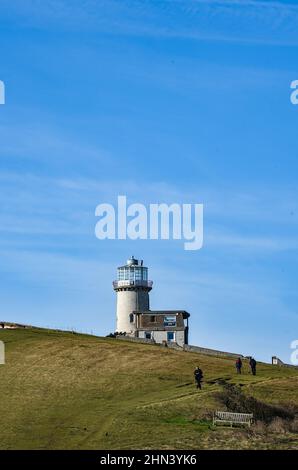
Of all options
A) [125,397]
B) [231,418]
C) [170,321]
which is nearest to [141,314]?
[170,321]

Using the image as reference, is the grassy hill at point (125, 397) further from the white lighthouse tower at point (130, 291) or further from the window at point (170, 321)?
the white lighthouse tower at point (130, 291)

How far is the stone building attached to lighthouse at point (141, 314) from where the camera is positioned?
13200 cm

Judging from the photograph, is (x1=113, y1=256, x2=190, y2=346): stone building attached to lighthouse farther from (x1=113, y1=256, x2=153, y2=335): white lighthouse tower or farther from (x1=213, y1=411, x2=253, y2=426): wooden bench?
(x1=213, y1=411, x2=253, y2=426): wooden bench

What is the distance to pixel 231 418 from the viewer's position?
207ft

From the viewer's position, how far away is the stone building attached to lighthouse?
13200 cm

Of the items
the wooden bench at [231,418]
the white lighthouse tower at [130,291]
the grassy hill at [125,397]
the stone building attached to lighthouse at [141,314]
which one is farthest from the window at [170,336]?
the wooden bench at [231,418]

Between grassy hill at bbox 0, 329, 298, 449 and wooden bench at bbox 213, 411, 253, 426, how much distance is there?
28.5 inches

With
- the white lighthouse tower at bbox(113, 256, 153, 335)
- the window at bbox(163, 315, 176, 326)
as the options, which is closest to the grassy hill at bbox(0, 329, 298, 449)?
the window at bbox(163, 315, 176, 326)

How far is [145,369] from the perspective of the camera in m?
89.4

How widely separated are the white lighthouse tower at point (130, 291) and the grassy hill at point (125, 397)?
29.6 metres

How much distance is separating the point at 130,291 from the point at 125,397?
237 ft

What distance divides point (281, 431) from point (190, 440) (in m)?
8.34
